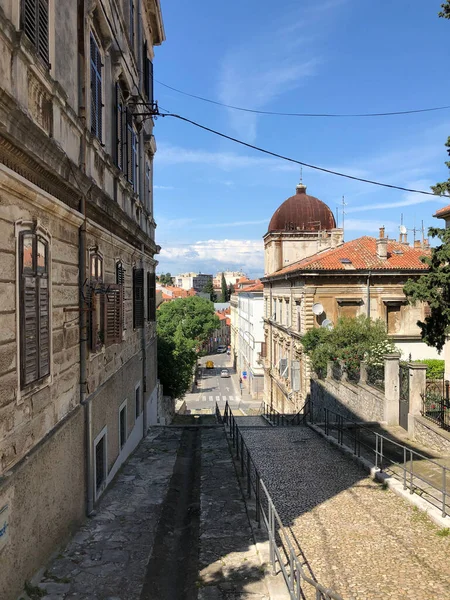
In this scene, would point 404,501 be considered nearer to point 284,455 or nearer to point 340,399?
point 284,455

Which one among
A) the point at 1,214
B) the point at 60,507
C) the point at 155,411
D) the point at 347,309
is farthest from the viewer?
the point at 347,309

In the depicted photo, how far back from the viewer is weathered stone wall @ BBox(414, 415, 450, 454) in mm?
12745

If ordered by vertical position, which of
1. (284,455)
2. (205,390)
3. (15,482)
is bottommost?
(205,390)

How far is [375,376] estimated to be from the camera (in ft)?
61.8

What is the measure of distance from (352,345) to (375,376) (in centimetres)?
402

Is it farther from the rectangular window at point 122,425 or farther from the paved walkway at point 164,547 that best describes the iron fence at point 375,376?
the rectangular window at point 122,425

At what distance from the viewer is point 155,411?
60.5 ft

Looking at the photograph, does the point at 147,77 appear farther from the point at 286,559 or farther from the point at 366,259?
the point at 366,259

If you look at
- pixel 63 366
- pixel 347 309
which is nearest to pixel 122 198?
pixel 63 366

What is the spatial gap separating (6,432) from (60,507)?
7.43ft

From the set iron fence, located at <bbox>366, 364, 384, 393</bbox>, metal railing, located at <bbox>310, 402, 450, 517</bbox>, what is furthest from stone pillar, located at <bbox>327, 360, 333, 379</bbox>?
metal railing, located at <bbox>310, 402, 450, 517</bbox>

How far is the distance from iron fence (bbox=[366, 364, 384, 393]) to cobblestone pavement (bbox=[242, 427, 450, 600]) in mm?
5834

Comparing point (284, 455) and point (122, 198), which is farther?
point (284, 455)

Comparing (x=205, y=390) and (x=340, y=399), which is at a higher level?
(x=340, y=399)
